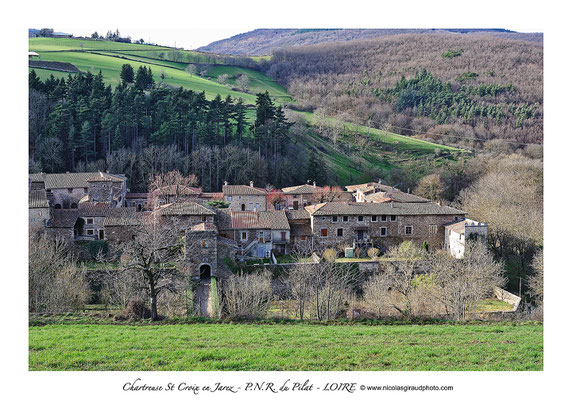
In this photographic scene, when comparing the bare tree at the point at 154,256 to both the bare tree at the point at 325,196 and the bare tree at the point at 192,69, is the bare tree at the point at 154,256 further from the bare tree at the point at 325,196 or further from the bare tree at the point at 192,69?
the bare tree at the point at 192,69

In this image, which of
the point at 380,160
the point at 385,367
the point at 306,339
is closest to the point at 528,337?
the point at 385,367

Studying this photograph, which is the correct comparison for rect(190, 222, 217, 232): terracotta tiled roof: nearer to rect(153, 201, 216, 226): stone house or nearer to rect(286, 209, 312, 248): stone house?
rect(153, 201, 216, 226): stone house

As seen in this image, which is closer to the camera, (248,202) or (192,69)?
(248,202)

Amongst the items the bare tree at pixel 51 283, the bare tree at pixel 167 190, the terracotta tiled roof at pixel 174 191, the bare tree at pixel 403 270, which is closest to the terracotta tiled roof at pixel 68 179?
the bare tree at pixel 167 190

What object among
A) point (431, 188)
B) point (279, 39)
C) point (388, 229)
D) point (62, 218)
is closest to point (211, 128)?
point (62, 218)

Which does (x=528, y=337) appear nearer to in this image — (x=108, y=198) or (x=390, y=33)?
(x=108, y=198)

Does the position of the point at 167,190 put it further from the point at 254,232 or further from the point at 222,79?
the point at 222,79
